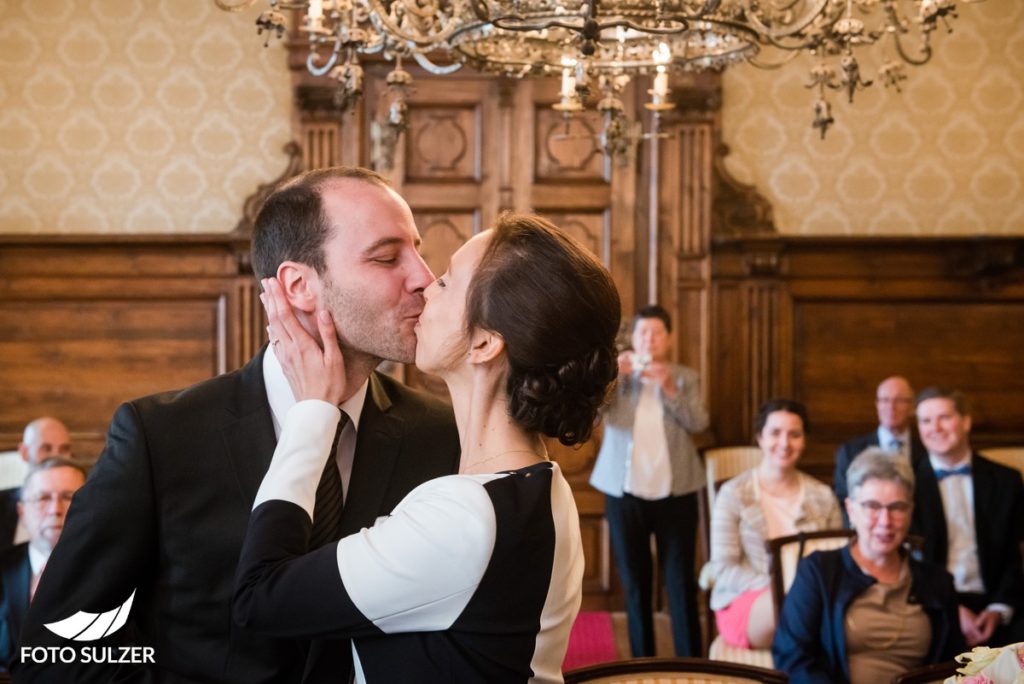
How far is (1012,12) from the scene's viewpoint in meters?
6.43

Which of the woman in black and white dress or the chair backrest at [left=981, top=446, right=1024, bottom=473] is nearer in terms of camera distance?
the woman in black and white dress

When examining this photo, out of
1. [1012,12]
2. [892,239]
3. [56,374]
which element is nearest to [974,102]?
[1012,12]

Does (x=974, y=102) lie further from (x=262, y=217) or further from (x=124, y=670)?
(x=124, y=670)

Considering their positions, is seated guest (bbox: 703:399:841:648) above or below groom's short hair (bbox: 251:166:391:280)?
below

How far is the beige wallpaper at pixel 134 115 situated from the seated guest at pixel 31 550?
274 centimetres

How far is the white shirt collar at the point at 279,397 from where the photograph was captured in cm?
185

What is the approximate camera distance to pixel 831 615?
3.53 meters

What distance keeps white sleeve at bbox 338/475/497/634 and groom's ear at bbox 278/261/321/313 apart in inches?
18.0

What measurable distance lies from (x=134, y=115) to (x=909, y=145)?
4430mm

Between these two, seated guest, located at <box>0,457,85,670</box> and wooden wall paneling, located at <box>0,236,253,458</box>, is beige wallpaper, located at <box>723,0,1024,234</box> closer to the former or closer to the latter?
wooden wall paneling, located at <box>0,236,253,458</box>

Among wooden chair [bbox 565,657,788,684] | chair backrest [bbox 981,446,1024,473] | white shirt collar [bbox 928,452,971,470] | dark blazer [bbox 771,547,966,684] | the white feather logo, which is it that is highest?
the white feather logo

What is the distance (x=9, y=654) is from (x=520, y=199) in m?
3.64

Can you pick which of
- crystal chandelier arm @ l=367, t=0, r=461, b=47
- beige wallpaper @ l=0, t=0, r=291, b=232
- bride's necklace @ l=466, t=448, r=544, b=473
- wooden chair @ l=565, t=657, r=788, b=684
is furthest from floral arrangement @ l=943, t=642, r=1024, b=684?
beige wallpaper @ l=0, t=0, r=291, b=232

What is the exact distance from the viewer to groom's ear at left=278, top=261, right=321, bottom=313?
1.82 metres
